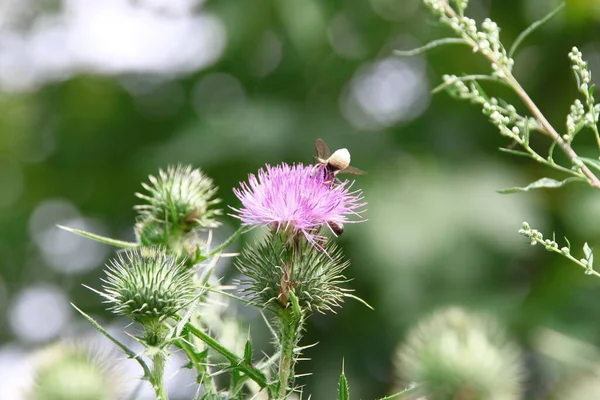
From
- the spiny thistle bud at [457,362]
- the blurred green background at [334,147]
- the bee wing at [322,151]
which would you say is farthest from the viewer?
the blurred green background at [334,147]

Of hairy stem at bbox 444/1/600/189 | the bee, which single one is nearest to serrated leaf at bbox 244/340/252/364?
the bee

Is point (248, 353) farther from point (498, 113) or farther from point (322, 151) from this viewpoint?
point (498, 113)

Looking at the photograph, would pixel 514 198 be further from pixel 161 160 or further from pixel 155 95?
pixel 155 95

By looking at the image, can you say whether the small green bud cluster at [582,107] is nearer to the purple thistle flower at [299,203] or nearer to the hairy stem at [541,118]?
the hairy stem at [541,118]

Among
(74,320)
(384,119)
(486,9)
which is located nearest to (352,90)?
(384,119)

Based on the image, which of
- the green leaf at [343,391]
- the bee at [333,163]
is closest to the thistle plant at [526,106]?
the bee at [333,163]

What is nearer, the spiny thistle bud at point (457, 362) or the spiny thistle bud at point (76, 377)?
the spiny thistle bud at point (457, 362)

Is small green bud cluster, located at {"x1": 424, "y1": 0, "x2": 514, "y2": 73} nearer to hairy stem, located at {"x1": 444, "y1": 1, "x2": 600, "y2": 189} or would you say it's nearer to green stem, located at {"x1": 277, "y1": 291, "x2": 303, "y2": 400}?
hairy stem, located at {"x1": 444, "y1": 1, "x2": 600, "y2": 189}
